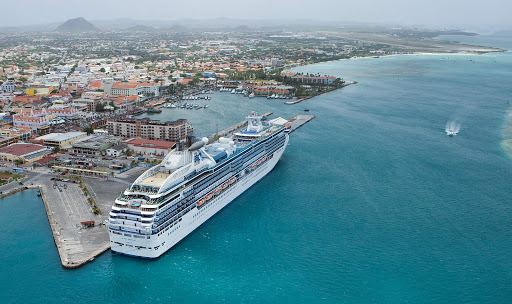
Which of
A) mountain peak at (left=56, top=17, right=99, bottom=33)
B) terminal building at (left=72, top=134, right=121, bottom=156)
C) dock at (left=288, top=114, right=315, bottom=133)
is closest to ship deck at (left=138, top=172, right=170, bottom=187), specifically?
terminal building at (left=72, top=134, right=121, bottom=156)

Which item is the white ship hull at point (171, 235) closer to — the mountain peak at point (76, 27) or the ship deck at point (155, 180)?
the ship deck at point (155, 180)

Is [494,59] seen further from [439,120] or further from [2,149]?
[2,149]

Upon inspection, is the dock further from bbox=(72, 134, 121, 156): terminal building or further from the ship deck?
the ship deck

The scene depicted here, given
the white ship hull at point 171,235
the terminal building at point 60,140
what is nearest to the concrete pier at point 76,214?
the white ship hull at point 171,235

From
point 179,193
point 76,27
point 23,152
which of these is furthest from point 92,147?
point 76,27

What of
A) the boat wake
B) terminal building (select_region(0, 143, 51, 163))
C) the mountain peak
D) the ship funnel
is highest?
the mountain peak

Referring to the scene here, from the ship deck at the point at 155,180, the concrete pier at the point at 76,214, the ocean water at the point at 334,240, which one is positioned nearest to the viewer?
the ocean water at the point at 334,240

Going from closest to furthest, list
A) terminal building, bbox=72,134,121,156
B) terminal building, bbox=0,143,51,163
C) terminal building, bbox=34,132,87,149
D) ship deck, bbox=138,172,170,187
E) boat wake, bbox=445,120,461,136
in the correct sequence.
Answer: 1. ship deck, bbox=138,172,170,187
2. terminal building, bbox=0,143,51,163
3. terminal building, bbox=72,134,121,156
4. terminal building, bbox=34,132,87,149
5. boat wake, bbox=445,120,461,136

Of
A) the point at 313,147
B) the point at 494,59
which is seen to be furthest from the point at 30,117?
the point at 494,59
